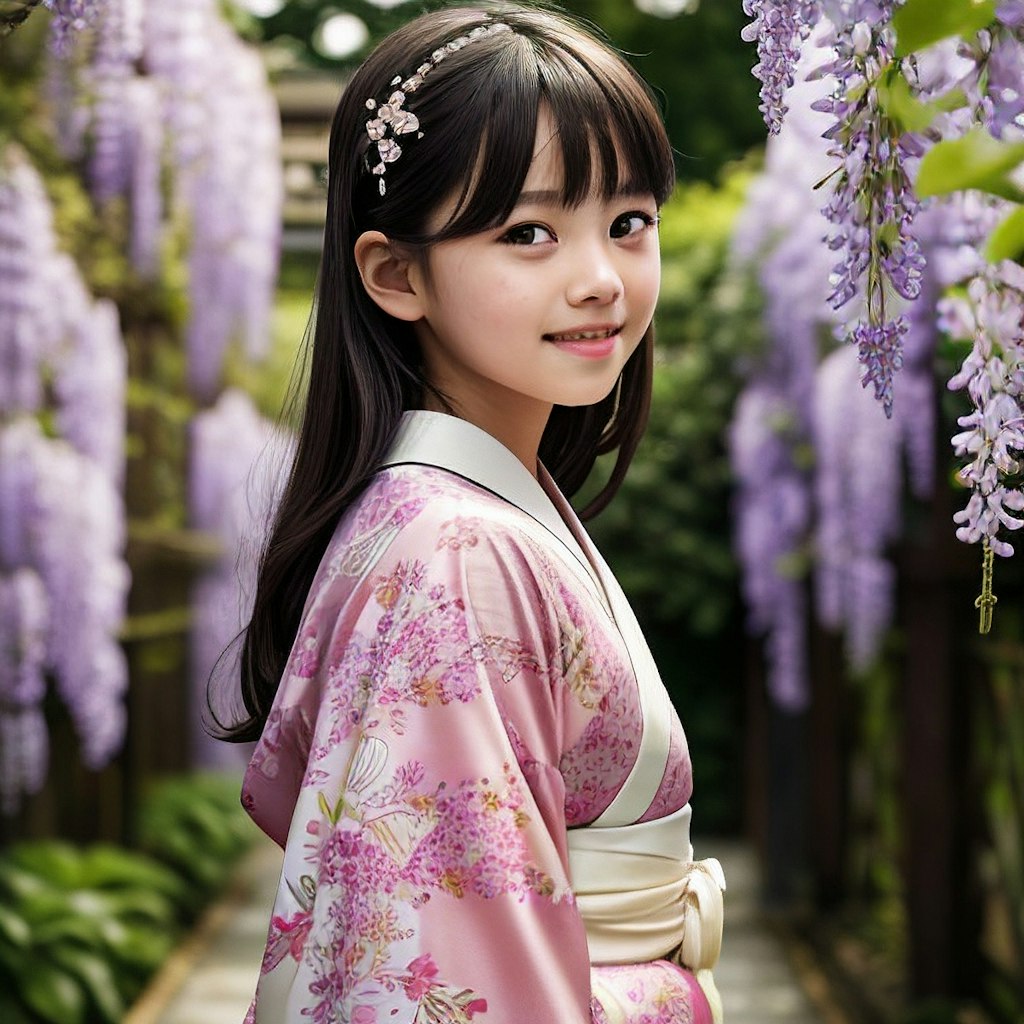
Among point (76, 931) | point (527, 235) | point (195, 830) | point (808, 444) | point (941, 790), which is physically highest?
point (527, 235)

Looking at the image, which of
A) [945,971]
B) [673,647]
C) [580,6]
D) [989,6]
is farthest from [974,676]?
[673,647]

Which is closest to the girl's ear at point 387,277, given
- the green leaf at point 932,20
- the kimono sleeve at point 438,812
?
the kimono sleeve at point 438,812

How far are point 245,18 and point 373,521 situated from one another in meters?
4.77

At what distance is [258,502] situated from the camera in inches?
188

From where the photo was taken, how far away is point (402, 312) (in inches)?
56.7

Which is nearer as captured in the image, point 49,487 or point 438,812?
point 438,812

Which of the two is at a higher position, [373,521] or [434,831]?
[373,521]

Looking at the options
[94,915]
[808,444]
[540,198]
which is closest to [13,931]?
[94,915]

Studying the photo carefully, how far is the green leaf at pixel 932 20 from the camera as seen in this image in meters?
0.94

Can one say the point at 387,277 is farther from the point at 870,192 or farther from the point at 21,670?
the point at 21,670

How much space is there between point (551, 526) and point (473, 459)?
0.29 ft

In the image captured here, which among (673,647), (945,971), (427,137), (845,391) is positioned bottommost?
(673,647)

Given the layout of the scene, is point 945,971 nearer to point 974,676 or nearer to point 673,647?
point 974,676

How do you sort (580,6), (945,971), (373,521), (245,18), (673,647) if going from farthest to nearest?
(673,647) → (580,6) → (245,18) → (945,971) → (373,521)
